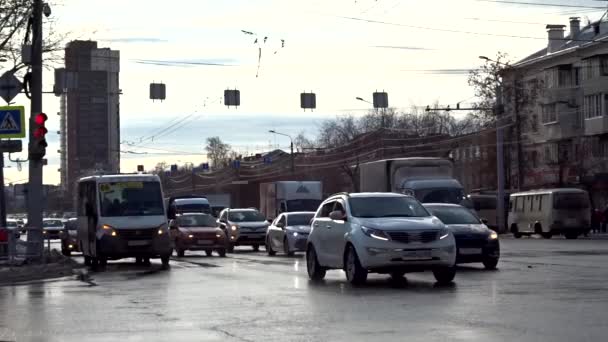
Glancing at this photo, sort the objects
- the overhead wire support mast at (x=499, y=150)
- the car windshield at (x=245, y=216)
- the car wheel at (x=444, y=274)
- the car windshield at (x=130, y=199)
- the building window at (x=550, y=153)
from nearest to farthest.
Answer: the car wheel at (x=444, y=274)
the car windshield at (x=130, y=199)
the car windshield at (x=245, y=216)
the overhead wire support mast at (x=499, y=150)
the building window at (x=550, y=153)

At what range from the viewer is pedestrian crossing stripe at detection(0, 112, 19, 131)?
28.8m

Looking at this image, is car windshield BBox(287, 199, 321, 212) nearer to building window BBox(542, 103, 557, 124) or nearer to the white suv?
the white suv

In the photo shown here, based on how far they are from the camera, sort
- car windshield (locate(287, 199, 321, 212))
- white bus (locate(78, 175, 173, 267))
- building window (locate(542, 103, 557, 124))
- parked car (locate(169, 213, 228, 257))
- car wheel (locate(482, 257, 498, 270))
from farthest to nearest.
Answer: building window (locate(542, 103, 557, 124)) < car windshield (locate(287, 199, 321, 212)) < parked car (locate(169, 213, 228, 257)) < white bus (locate(78, 175, 173, 267)) < car wheel (locate(482, 257, 498, 270))

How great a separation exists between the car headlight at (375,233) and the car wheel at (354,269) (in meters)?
0.45

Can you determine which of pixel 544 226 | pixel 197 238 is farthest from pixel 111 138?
pixel 197 238

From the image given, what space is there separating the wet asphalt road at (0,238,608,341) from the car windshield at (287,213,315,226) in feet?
48.2

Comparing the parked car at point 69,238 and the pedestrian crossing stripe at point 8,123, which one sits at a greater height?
the pedestrian crossing stripe at point 8,123

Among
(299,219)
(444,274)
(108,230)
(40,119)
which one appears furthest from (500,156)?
(444,274)

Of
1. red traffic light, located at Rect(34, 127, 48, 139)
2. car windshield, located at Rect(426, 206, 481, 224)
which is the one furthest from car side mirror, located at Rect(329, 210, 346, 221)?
red traffic light, located at Rect(34, 127, 48, 139)

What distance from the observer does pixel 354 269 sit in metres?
21.4

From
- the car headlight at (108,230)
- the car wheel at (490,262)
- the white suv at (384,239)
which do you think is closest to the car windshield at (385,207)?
the white suv at (384,239)

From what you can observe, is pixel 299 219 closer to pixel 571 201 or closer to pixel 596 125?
pixel 571 201

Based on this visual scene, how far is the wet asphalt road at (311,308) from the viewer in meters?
13.1

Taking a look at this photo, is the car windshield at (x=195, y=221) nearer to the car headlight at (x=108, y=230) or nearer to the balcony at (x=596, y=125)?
the car headlight at (x=108, y=230)
